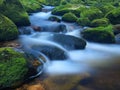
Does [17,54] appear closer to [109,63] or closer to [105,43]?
[109,63]

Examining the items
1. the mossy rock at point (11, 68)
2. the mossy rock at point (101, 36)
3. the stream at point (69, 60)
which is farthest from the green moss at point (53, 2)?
the mossy rock at point (11, 68)

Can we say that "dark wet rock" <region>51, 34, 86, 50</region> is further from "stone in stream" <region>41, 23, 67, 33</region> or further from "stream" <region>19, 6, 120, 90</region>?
"stone in stream" <region>41, 23, 67, 33</region>

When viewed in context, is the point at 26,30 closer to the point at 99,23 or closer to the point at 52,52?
the point at 52,52

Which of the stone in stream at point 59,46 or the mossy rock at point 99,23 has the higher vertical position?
the stone in stream at point 59,46

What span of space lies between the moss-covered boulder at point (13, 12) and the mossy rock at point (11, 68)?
604 cm

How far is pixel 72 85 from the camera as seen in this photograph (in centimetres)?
666

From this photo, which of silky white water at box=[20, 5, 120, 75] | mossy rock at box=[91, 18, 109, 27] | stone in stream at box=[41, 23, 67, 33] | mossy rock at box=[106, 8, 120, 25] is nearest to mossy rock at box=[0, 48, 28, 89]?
silky white water at box=[20, 5, 120, 75]

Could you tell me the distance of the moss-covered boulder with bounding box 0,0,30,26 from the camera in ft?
42.0

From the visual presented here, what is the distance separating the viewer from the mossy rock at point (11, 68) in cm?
638

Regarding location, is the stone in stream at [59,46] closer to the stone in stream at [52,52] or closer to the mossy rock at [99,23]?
the stone in stream at [52,52]

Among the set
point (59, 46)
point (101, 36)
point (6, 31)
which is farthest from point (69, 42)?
point (6, 31)

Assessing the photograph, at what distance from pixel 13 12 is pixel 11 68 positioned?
704 centimetres

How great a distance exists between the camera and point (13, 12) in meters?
13.1

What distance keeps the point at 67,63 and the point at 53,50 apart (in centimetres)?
91
